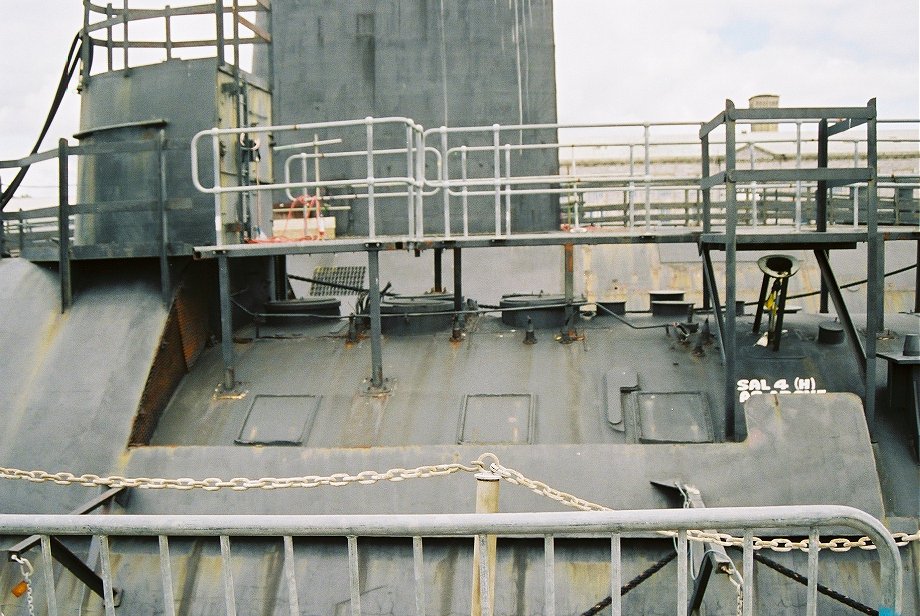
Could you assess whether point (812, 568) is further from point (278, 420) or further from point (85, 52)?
point (85, 52)

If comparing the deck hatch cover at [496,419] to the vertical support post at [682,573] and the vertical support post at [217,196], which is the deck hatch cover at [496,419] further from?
the vertical support post at [682,573]

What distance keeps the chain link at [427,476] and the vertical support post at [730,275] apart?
3.43 ft

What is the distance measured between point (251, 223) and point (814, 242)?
16.9ft

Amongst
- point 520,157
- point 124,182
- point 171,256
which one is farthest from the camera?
point 520,157

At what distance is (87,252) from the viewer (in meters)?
7.60

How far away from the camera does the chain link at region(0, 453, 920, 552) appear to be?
204 inches

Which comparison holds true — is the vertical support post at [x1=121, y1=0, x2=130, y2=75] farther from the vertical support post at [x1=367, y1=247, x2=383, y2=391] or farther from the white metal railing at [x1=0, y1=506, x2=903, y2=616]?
the white metal railing at [x1=0, y1=506, x2=903, y2=616]

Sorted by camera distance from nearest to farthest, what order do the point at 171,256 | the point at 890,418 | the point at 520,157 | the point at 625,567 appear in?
1. the point at 625,567
2. the point at 890,418
3. the point at 171,256
4. the point at 520,157

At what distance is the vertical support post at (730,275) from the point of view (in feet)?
21.1

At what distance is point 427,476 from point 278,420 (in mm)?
1792

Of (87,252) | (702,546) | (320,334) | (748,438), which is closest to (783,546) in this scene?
(702,546)

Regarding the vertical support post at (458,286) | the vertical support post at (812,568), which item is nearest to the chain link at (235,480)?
the vertical support post at (812,568)

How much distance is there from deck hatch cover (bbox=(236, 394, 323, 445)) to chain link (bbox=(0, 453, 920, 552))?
536mm

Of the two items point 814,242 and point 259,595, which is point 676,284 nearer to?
point 814,242
